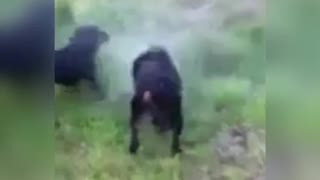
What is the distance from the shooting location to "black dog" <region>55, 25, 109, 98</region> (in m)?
0.90

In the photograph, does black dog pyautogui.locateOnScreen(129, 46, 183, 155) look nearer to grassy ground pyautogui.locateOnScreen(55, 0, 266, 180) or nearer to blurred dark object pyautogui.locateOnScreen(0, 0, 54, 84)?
grassy ground pyautogui.locateOnScreen(55, 0, 266, 180)

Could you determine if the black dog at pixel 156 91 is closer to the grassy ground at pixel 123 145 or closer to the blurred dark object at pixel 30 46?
the grassy ground at pixel 123 145

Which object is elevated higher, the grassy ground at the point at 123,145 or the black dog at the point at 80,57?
the black dog at the point at 80,57

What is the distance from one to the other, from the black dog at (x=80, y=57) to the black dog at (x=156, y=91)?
0.07m

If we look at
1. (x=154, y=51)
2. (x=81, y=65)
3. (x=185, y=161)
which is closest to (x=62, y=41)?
(x=81, y=65)

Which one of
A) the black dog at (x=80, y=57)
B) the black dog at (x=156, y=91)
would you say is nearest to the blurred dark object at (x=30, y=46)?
the black dog at (x=80, y=57)

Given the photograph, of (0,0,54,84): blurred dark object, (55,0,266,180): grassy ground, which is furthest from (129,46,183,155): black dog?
(0,0,54,84): blurred dark object

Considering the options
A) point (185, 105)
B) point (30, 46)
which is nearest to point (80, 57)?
point (30, 46)

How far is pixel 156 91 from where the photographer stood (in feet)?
2.94

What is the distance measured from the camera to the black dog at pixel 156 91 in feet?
2.93

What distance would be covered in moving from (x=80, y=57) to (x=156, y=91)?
0.16 m

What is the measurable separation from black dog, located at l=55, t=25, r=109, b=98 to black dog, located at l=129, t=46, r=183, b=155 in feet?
0.24

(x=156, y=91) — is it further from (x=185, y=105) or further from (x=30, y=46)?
(x=30, y=46)

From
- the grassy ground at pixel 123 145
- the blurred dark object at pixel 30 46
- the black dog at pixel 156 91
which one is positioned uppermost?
the blurred dark object at pixel 30 46
